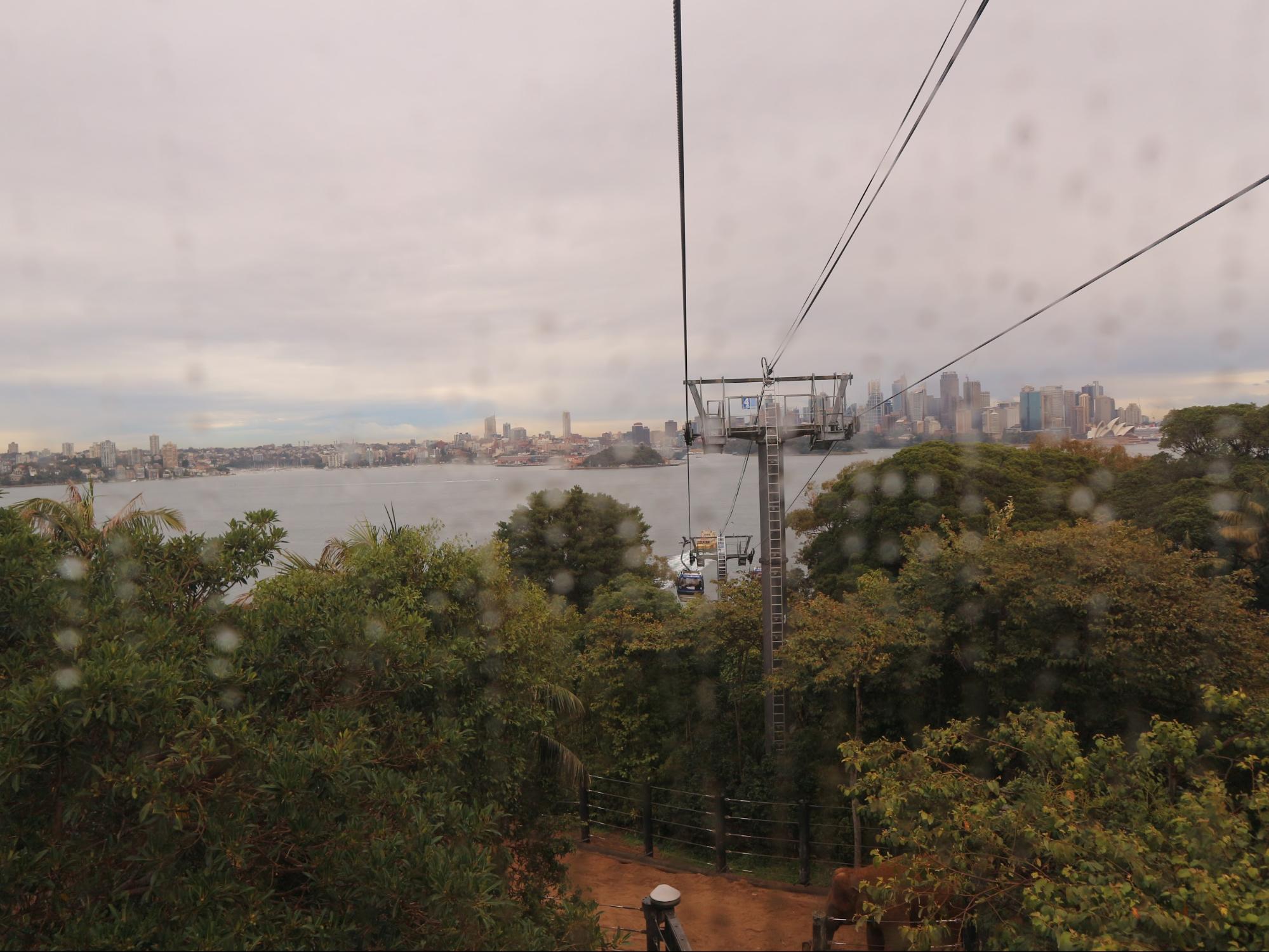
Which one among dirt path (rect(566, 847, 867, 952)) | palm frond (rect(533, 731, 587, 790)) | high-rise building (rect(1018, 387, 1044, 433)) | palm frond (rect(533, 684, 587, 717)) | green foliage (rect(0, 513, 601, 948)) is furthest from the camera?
high-rise building (rect(1018, 387, 1044, 433))

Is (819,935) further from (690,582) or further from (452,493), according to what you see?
(452,493)

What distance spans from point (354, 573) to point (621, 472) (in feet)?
177

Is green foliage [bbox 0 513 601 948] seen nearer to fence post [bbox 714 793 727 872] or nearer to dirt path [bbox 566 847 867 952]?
dirt path [bbox 566 847 867 952]

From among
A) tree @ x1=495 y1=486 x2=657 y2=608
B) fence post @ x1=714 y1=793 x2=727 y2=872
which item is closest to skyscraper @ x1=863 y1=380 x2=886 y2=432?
fence post @ x1=714 y1=793 x2=727 y2=872

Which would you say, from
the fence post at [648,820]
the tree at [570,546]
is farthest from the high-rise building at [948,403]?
the tree at [570,546]

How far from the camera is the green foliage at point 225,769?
2.98m

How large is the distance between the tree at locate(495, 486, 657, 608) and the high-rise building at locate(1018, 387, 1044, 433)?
15597 mm

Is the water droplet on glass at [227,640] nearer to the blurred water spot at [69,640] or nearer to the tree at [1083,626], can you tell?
the blurred water spot at [69,640]

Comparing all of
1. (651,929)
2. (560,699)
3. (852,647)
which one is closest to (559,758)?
(560,699)

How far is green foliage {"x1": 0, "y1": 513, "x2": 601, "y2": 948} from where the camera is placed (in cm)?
298

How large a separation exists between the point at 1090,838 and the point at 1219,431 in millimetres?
18021

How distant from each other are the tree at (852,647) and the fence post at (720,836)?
167 cm

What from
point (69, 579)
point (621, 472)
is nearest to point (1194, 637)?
point (69, 579)

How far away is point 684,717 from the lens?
43.2 feet
